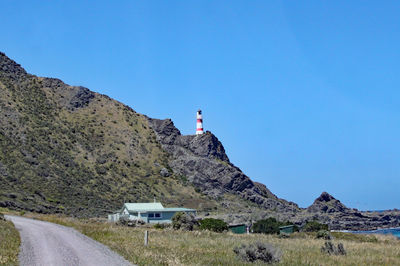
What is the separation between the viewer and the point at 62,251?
2130 cm

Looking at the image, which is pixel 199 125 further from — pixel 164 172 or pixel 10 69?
pixel 10 69

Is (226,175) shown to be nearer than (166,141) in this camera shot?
Yes

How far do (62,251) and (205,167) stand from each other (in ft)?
309

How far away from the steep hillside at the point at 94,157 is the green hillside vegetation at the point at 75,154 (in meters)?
0.22

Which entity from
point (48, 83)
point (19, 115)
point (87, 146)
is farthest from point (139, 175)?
point (48, 83)

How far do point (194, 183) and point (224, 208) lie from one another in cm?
1251

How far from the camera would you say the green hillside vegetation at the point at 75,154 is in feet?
251

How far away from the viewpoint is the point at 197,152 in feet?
408

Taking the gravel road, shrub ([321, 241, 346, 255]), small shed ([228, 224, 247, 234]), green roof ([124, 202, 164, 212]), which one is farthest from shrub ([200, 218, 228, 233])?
the gravel road

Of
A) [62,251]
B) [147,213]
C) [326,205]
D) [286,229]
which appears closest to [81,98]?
[147,213]

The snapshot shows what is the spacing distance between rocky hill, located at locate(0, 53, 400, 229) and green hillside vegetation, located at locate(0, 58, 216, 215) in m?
0.23

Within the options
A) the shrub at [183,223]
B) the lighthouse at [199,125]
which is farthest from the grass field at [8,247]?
the lighthouse at [199,125]

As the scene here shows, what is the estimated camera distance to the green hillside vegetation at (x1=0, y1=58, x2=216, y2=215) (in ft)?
251

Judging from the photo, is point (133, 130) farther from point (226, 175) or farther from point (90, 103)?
point (226, 175)
